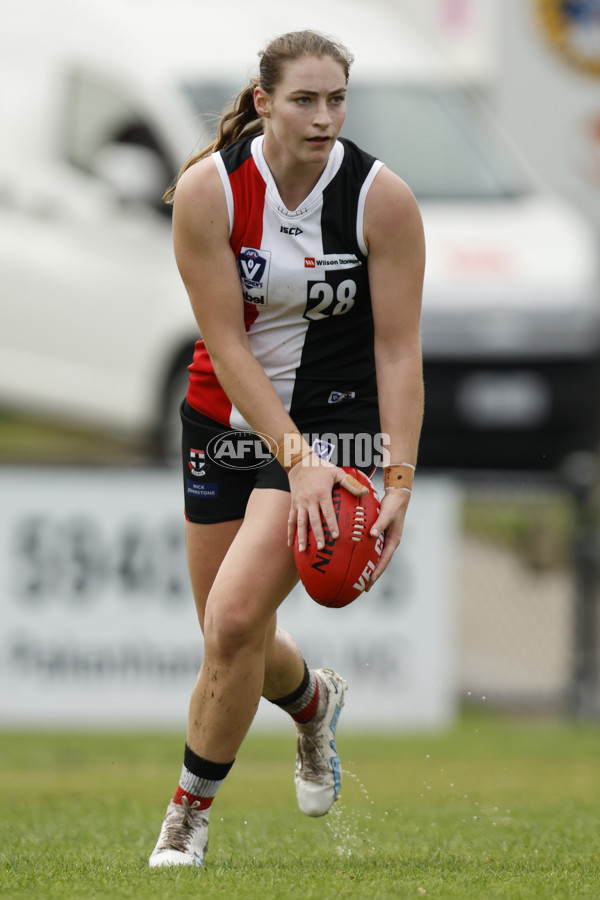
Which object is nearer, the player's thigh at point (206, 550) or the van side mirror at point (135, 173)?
the player's thigh at point (206, 550)

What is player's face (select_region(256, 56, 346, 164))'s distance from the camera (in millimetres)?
3979

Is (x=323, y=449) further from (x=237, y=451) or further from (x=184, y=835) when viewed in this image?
(x=184, y=835)

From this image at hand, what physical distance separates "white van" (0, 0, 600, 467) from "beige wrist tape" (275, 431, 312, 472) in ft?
19.1

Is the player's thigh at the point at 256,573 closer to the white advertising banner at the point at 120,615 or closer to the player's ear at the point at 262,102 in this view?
the player's ear at the point at 262,102

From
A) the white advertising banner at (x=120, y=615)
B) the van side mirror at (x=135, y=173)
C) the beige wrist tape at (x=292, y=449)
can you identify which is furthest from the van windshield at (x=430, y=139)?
the beige wrist tape at (x=292, y=449)

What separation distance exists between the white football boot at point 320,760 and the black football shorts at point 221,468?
0.73m

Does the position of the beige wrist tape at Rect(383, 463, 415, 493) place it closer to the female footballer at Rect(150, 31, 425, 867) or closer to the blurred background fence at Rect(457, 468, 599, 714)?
the female footballer at Rect(150, 31, 425, 867)

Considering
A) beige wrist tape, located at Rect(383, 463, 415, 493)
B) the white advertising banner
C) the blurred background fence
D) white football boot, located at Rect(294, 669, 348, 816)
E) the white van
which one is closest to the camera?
beige wrist tape, located at Rect(383, 463, 415, 493)

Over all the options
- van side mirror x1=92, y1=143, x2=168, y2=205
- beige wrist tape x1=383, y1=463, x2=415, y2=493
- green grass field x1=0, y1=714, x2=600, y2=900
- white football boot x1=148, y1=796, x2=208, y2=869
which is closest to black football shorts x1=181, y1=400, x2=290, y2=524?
beige wrist tape x1=383, y1=463, x2=415, y2=493

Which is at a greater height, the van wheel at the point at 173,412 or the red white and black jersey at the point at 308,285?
the red white and black jersey at the point at 308,285

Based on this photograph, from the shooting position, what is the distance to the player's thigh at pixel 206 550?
4.45m

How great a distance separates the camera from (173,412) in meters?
10.2

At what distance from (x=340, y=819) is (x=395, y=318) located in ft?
6.73

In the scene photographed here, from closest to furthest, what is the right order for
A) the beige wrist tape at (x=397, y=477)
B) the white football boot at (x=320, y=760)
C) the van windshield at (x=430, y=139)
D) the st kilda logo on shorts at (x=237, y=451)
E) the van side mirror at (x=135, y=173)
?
1. the beige wrist tape at (x=397, y=477)
2. the st kilda logo on shorts at (x=237, y=451)
3. the white football boot at (x=320, y=760)
4. the van side mirror at (x=135, y=173)
5. the van windshield at (x=430, y=139)
